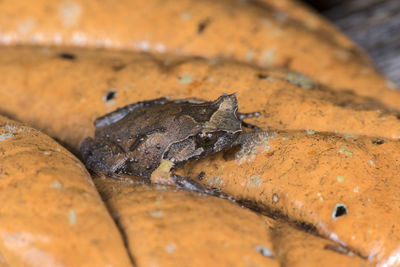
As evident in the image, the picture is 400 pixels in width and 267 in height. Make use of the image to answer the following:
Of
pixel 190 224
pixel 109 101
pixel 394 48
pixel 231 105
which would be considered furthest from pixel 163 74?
pixel 394 48

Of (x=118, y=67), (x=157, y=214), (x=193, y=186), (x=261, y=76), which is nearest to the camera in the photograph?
(x=157, y=214)

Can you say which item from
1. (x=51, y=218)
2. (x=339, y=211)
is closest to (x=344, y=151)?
(x=339, y=211)

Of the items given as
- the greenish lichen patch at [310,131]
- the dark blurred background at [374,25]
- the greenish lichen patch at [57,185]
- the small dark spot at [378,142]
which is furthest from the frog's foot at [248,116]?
the dark blurred background at [374,25]

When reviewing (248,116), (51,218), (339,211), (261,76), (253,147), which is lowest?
(51,218)

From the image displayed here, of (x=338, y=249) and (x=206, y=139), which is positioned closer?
(x=338, y=249)

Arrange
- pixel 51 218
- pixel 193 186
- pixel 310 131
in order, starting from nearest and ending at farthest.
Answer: pixel 51 218 < pixel 193 186 < pixel 310 131

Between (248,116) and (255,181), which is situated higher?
(248,116)

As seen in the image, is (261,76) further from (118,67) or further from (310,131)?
(118,67)
